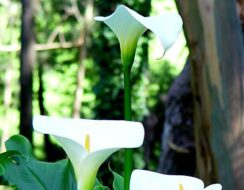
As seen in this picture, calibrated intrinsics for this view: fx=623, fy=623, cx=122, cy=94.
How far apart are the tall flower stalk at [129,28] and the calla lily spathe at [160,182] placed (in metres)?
0.02

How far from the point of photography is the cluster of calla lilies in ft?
1.53

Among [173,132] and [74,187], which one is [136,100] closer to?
[173,132]

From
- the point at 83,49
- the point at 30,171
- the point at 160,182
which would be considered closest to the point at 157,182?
the point at 160,182

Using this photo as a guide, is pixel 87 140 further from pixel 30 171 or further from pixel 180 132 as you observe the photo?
pixel 180 132

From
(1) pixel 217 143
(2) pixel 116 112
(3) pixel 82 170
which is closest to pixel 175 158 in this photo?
(1) pixel 217 143

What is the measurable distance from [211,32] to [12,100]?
211 inches

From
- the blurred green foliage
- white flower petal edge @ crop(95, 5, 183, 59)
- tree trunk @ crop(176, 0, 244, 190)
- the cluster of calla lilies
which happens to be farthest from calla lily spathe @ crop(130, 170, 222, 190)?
the blurred green foliage

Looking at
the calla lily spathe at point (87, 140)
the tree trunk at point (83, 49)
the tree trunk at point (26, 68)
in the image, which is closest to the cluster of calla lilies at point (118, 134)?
the calla lily spathe at point (87, 140)

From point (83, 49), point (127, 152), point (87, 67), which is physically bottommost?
point (87, 67)

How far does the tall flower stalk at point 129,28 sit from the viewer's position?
0.46 metres

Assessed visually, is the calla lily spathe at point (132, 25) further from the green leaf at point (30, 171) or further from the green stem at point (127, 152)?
the green leaf at point (30, 171)

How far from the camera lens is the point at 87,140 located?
0.49 meters

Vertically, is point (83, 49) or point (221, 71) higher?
point (221, 71)

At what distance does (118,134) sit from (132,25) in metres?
0.09
